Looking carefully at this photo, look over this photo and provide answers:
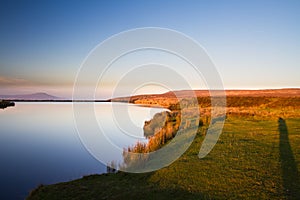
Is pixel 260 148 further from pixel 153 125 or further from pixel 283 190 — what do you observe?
pixel 153 125

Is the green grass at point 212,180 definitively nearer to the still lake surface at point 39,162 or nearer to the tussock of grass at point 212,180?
the tussock of grass at point 212,180

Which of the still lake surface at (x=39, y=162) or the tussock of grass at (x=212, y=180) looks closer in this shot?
the tussock of grass at (x=212, y=180)

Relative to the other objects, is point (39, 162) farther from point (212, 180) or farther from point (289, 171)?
point (289, 171)

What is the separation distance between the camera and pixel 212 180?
701 cm

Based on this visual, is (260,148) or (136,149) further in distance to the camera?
(136,149)

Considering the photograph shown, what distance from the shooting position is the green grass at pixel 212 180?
6219 millimetres

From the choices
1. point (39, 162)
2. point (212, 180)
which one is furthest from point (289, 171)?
point (39, 162)

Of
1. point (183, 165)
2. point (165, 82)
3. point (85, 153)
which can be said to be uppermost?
point (165, 82)

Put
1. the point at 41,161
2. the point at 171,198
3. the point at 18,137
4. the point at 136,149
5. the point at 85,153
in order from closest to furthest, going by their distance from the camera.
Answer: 1. the point at 171,198
2. the point at 136,149
3. the point at 41,161
4. the point at 85,153
5. the point at 18,137

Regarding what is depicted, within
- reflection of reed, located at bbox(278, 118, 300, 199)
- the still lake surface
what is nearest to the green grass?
reflection of reed, located at bbox(278, 118, 300, 199)

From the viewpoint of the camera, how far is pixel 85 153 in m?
15.2

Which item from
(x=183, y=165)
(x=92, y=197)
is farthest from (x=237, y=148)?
(x=92, y=197)

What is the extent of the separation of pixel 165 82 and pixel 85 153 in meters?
12.6

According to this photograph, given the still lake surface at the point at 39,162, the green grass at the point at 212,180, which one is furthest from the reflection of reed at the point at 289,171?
the still lake surface at the point at 39,162
